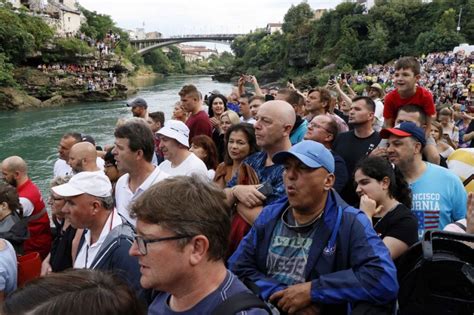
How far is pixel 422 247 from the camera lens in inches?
80.6

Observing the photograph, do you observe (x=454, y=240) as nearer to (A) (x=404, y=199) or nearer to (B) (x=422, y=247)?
(B) (x=422, y=247)

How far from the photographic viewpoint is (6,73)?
2795 centimetres

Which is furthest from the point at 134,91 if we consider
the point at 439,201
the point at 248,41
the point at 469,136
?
the point at 248,41

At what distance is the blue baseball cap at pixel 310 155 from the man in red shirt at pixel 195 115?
11.5 ft

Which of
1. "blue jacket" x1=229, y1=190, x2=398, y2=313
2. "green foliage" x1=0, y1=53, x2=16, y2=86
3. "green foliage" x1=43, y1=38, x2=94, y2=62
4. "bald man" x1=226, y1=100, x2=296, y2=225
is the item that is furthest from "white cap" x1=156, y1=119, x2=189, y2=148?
"green foliage" x1=43, y1=38, x2=94, y2=62

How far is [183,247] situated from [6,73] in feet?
101

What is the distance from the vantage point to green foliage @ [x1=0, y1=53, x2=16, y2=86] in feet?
90.7

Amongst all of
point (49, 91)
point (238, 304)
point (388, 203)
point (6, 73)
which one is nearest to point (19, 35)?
point (6, 73)

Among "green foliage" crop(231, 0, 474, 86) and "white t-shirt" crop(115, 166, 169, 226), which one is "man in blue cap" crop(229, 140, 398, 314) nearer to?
"white t-shirt" crop(115, 166, 169, 226)

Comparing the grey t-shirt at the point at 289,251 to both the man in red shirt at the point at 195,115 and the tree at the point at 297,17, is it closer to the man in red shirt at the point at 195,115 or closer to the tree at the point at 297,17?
the man in red shirt at the point at 195,115

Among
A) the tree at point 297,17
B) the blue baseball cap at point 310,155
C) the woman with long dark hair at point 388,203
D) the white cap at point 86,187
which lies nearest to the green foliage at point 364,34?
the tree at point 297,17

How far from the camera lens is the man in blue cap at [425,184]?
294 cm

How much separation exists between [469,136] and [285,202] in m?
4.97

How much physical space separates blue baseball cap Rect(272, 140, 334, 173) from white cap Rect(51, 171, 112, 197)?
1165 millimetres
